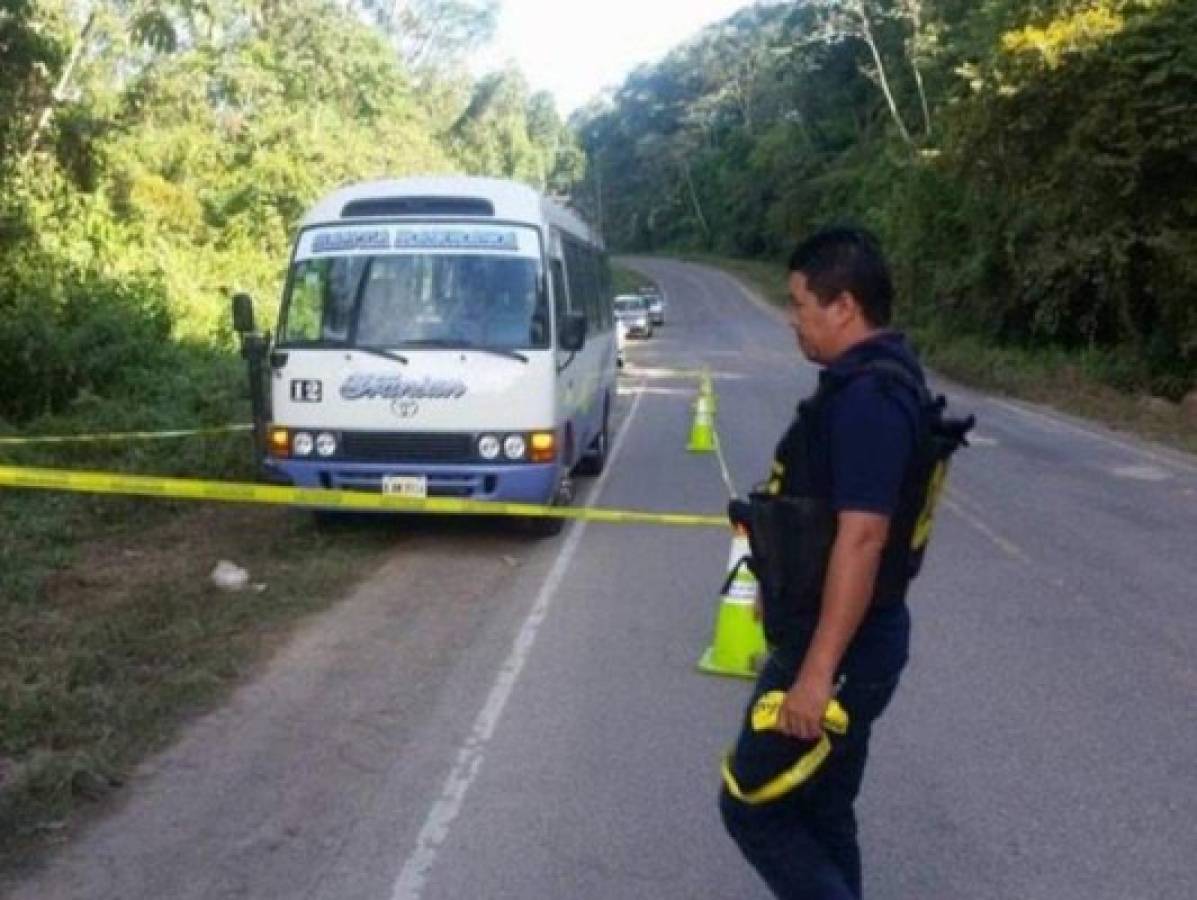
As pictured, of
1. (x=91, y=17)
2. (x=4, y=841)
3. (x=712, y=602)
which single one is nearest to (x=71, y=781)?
(x=4, y=841)

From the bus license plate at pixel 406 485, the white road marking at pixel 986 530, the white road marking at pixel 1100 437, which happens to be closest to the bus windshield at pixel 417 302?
the bus license plate at pixel 406 485

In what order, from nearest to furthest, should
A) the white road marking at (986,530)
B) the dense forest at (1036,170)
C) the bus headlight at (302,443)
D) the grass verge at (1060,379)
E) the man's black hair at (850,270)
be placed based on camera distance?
the man's black hair at (850,270)
the bus headlight at (302,443)
the white road marking at (986,530)
the grass verge at (1060,379)
the dense forest at (1036,170)

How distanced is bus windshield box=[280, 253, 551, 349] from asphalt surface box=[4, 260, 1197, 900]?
151cm

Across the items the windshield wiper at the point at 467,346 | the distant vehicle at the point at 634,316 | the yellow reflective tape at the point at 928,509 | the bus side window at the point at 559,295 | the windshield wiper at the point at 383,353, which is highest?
the yellow reflective tape at the point at 928,509

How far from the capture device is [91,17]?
24.6 meters

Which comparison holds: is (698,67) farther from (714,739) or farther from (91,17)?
(714,739)

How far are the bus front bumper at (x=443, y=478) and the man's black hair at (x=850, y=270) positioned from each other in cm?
682

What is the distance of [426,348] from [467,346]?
281 mm

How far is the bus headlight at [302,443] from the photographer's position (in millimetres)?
9867

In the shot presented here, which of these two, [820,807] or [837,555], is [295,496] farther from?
[837,555]

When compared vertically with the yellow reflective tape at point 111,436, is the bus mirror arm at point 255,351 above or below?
above

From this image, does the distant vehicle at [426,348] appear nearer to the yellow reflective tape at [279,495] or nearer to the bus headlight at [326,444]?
the bus headlight at [326,444]

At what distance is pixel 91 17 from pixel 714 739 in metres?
22.5

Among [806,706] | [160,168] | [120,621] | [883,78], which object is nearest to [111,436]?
[120,621]
